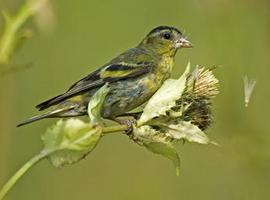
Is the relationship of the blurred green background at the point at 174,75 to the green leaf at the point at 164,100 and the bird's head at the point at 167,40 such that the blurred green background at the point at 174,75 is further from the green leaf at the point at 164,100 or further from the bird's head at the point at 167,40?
the green leaf at the point at 164,100

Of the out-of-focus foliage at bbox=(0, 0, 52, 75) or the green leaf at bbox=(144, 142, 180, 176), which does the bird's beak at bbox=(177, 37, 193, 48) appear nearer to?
the out-of-focus foliage at bbox=(0, 0, 52, 75)

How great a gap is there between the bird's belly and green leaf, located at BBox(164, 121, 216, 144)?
157 cm

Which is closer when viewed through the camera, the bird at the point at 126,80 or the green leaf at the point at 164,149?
the green leaf at the point at 164,149

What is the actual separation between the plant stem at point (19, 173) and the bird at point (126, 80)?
4.75ft

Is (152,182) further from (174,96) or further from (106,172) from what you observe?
(174,96)

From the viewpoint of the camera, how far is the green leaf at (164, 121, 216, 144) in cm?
207

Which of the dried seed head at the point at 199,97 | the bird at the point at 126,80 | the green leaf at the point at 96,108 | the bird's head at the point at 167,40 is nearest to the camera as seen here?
the green leaf at the point at 96,108

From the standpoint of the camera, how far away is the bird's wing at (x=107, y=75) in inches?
146

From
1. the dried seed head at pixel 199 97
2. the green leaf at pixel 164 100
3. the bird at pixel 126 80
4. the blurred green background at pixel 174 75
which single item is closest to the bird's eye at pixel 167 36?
the bird at pixel 126 80

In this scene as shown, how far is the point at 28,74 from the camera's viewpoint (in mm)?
6539

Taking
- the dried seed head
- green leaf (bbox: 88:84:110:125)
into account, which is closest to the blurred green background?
the dried seed head

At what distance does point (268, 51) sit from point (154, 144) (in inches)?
127

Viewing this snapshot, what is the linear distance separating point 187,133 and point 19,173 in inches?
20.3

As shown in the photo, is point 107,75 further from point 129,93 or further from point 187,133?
point 187,133
